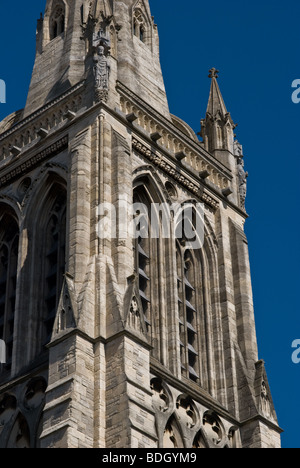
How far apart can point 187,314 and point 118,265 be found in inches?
220

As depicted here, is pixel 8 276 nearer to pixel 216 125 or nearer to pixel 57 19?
pixel 216 125

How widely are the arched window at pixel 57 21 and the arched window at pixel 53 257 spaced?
973cm

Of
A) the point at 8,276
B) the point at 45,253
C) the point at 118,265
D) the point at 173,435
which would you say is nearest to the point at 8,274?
the point at 8,276

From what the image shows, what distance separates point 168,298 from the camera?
48125 millimetres

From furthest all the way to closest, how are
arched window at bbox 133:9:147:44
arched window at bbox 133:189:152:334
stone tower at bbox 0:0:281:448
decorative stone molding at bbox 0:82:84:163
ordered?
arched window at bbox 133:9:147:44, decorative stone molding at bbox 0:82:84:163, arched window at bbox 133:189:152:334, stone tower at bbox 0:0:281:448

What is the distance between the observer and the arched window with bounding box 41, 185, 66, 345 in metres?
46.8

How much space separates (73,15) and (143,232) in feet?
36.0

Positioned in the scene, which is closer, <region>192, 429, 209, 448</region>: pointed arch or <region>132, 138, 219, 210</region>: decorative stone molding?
<region>192, 429, 209, 448</region>: pointed arch

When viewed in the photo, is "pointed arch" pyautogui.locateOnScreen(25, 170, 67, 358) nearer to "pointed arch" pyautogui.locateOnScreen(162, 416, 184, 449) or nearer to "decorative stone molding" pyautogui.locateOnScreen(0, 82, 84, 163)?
"decorative stone molding" pyautogui.locateOnScreen(0, 82, 84, 163)

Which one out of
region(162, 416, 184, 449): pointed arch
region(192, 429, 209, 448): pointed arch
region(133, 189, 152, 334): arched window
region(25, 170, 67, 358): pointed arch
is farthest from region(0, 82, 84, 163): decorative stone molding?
region(192, 429, 209, 448): pointed arch

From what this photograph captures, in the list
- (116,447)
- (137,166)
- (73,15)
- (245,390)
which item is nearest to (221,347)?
(245,390)

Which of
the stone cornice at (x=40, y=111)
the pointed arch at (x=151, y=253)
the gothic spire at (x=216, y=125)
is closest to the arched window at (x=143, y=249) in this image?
the pointed arch at (x=151, y=253)

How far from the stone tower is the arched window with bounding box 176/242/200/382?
55 mm

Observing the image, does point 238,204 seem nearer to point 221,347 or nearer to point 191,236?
point 191,236
